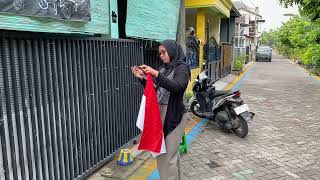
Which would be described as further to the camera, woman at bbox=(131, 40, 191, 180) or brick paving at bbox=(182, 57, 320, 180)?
brick paving at bbox=(182, 57, 320, 180)

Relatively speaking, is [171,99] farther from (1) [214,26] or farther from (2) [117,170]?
(1) [214,26]

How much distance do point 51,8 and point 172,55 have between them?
132 cm

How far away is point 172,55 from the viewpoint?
123 inches

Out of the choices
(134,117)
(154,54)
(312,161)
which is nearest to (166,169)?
(134,117)

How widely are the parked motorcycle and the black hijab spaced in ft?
10.3

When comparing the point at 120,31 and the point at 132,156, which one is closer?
the point at 132,156

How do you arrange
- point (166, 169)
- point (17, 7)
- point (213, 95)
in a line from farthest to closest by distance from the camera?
point (213, 95), point (166, 169), point (17, 7)

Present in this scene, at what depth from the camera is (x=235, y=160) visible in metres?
4.90


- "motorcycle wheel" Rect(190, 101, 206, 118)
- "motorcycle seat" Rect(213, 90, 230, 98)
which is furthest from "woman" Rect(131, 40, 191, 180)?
"motorcycle wheel" Rect(190, 101, 206, 118)

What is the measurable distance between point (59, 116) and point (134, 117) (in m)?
2.12

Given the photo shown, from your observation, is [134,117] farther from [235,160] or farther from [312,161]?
[312,161]

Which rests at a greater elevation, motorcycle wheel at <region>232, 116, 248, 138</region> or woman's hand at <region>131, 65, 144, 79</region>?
woman's hand at <region>131, 65, 144, 79</region>

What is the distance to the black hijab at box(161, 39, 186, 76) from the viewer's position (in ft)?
10.2

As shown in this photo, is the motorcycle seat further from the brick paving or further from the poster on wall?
the poster on wall
